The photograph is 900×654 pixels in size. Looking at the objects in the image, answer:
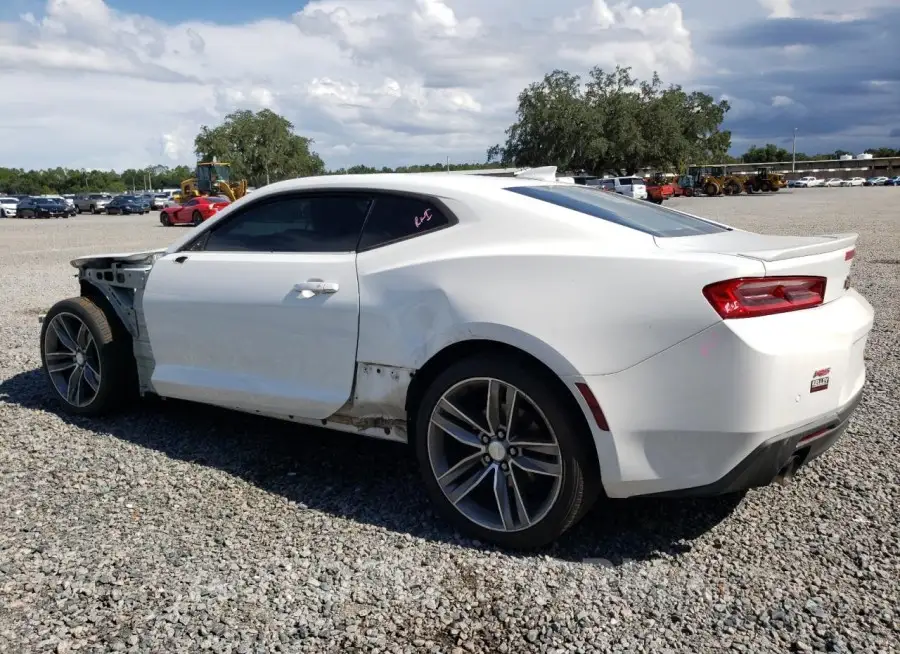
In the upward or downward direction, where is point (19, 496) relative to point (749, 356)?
downward

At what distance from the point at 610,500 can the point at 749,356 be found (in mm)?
1309

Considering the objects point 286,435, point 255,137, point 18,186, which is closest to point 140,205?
point 255,137

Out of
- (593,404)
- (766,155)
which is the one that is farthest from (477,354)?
(766,155)

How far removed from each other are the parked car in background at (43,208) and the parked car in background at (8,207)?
378 millimetres

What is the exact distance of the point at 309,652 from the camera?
105 inches

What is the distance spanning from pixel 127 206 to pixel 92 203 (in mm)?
5068

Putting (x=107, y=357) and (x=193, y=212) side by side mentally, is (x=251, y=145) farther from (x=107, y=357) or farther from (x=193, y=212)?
(x=107, y=357)

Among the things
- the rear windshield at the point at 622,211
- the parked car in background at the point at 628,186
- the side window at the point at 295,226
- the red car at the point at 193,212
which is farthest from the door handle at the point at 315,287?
the parked car in background at the point at 628,186

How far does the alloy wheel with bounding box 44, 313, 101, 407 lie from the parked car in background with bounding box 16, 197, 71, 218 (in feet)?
164

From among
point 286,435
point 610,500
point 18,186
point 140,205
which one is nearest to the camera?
→ point 610,500

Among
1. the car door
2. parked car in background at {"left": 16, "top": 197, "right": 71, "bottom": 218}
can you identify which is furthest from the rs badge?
parked car in background at {"left": 16, "top": 197, "right": 71, "bottom": 218}

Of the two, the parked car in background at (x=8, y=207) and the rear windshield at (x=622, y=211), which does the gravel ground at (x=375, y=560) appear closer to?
the rear windshield at (x=622, y=211)

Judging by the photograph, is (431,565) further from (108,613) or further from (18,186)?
(18,186)

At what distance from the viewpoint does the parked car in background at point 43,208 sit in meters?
49.4
